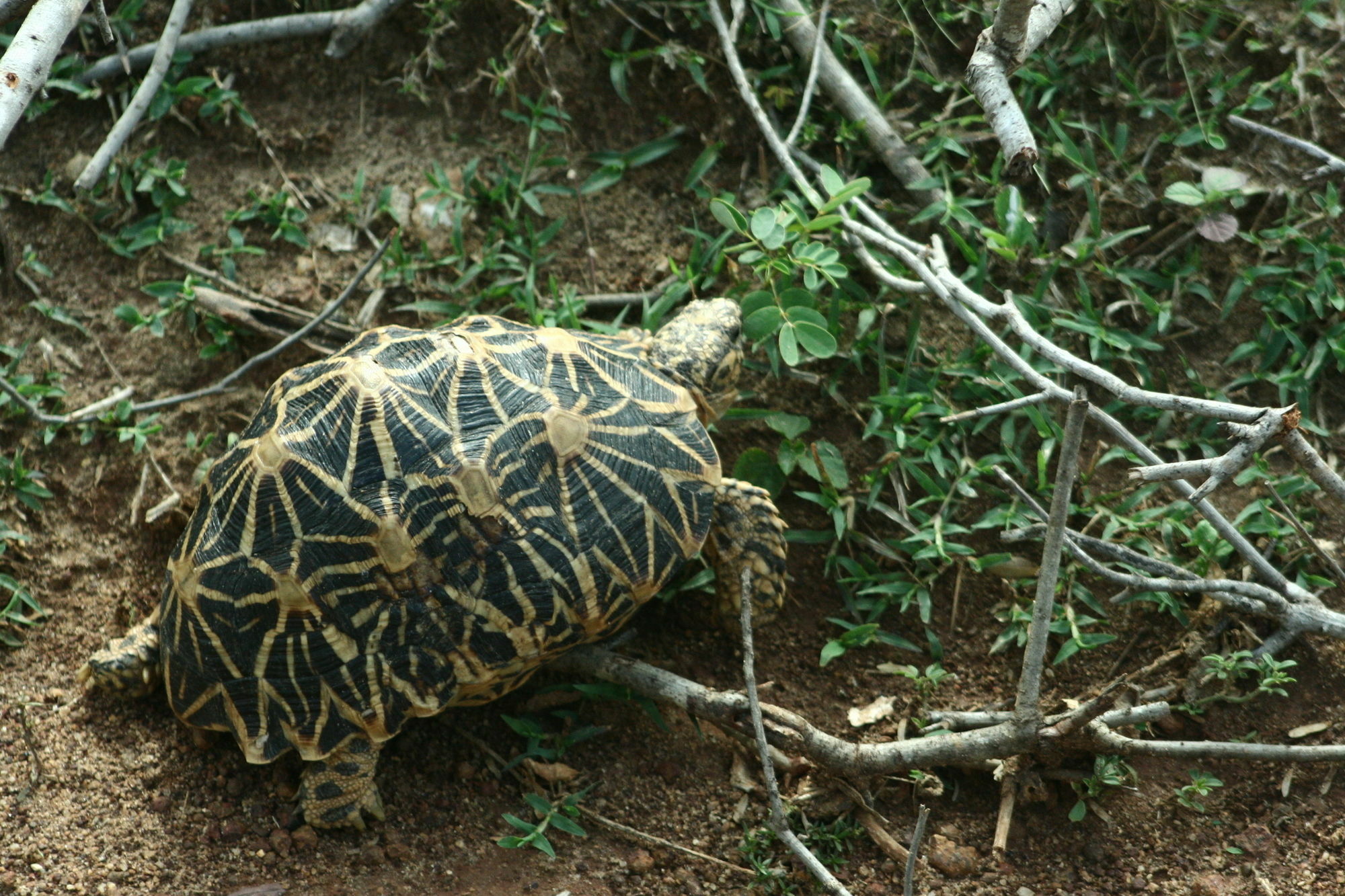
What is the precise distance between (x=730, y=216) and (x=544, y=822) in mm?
2091

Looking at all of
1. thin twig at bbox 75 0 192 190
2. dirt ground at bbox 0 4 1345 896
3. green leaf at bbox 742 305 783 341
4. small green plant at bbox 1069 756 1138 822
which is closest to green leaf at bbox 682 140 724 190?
dirt ground at bbox 0 4 1345 896

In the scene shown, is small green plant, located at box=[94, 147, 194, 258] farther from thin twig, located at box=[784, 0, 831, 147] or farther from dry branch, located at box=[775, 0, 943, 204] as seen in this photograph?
dry branch, located at box=[775, 0, 943, 204]

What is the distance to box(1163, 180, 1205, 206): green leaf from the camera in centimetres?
399

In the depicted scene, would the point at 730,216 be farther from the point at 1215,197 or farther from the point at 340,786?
the point at 340,786

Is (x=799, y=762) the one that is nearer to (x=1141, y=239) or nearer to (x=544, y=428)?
(x=544, y=428)

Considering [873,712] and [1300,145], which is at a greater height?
[1300,145]

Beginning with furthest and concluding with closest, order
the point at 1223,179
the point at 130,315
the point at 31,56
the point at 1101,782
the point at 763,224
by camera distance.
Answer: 1. the point at 1223,179
2. the point at 130,315
3. the point at 763,224
4. the point at 1101,782
5. the point at 31,56

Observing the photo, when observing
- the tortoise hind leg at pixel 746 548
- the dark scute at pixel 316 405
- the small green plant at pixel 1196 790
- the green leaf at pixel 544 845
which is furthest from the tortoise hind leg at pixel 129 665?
the small green plant at pixel 1196 790

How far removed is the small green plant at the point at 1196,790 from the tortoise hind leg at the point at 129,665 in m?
3.03

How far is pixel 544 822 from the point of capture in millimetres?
3164

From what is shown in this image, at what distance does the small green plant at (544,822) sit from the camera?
10.2ft

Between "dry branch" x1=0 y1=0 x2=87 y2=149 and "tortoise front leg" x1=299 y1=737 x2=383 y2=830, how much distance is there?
176 cm

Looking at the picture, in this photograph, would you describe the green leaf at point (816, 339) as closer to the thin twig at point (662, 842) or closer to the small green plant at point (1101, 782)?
the small green plant at point (1101, 782)

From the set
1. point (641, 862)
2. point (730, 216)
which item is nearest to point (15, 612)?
point (641, 862)
